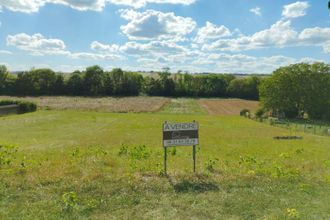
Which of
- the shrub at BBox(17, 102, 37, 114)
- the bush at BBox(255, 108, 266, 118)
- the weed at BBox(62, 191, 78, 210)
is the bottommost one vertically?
the bush at BBox(255, 108, 266, 118)

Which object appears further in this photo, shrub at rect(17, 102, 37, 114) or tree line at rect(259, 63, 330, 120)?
tree line at rect(259, 63, 330, 120)

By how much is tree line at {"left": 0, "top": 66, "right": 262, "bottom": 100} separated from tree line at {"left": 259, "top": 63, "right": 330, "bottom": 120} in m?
33.8

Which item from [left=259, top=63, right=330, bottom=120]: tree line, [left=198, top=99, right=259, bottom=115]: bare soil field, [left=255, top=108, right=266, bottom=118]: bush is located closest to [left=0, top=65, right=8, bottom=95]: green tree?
[left=198, top=99, right=259, bottom=115]: bare soil field

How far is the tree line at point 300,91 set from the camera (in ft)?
188

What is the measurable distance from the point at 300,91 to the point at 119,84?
5052 centimetres

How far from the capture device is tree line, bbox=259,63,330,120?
5731cm

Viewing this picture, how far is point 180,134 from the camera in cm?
856

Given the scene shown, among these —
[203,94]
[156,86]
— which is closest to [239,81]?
[203,94]

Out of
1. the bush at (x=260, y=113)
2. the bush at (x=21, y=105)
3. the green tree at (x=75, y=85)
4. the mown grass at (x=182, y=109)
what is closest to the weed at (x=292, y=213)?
the mown grass at (x=182, y=109)

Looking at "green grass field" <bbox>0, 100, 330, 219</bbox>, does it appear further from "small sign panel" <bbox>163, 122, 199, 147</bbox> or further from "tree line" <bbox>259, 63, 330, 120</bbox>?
"tree line" <bbox>259, 63, 330, 120</bbox>

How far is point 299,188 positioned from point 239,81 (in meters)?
93.4

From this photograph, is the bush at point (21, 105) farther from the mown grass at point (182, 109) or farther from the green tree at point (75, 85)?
the green tree at point (75, 85)

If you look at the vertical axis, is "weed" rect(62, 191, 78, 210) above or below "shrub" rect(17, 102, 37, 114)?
above

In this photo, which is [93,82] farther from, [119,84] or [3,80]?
[3,80]
